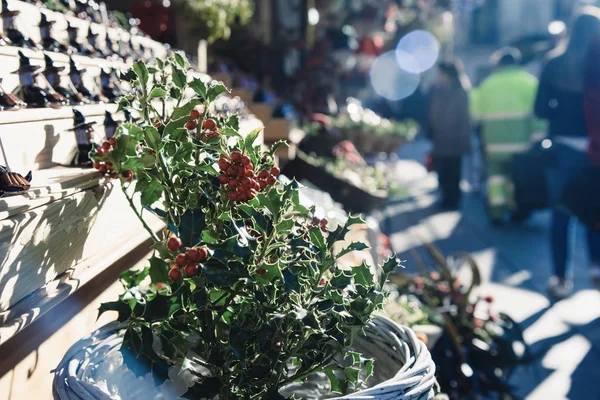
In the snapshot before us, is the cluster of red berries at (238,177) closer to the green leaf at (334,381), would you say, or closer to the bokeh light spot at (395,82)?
the green leaf at (334,381)

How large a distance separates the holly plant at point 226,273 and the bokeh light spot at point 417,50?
41.8 ft

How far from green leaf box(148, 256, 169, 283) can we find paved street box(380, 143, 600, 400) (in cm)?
239

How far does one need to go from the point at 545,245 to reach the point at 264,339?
6.66 m

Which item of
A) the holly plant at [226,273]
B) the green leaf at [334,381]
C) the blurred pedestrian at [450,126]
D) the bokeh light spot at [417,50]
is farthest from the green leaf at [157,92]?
the bokeh light spot at [417,50]

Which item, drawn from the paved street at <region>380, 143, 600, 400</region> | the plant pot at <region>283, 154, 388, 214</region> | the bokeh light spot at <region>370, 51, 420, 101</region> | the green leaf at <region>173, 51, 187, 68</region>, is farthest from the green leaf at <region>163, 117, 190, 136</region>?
the bokeh light spot at <region>370, 51, 420, 101</region>

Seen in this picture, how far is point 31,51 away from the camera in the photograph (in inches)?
79.9

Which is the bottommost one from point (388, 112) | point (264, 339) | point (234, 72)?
point (388, 112)

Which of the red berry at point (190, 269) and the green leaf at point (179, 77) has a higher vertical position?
the green leaf at point (179, 77)

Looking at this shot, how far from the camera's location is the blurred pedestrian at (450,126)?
9422 millimetres

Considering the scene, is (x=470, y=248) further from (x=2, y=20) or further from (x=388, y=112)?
(x=388, y=112)

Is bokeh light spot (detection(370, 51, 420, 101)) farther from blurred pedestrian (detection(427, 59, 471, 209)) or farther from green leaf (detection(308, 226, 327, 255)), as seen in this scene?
green leaf (detection(308, 226, 327, 255))

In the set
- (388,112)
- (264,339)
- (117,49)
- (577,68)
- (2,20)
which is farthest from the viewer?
(388,112)

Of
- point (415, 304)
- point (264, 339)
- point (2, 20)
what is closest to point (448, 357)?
point (415, 304)

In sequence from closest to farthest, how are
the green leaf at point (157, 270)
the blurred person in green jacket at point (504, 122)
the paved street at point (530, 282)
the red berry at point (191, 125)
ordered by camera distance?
the green leaf at point (157, 270)
the red berry at point (191, 125)
the paved street at point (530, 282)
the blurred person in green jacket at point (504, 122)
